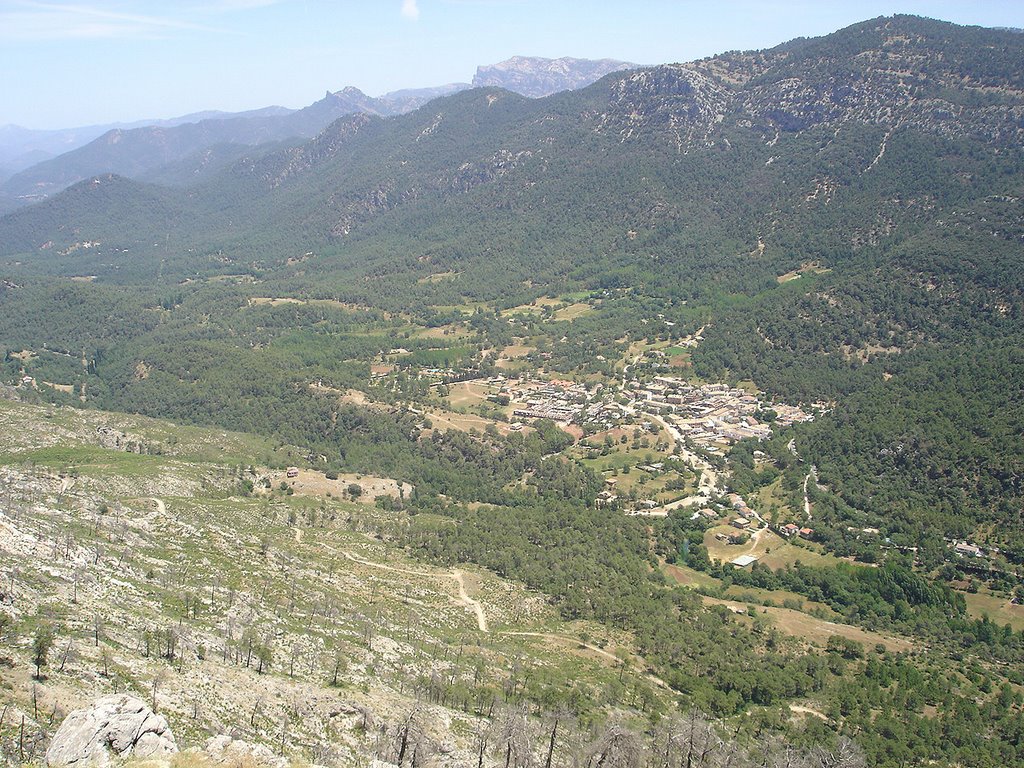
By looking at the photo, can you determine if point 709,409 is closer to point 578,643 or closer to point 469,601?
point 469,601

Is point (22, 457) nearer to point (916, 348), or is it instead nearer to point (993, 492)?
point (993, 492)

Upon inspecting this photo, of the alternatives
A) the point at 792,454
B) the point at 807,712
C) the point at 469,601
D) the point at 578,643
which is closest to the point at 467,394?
the point at 792,454

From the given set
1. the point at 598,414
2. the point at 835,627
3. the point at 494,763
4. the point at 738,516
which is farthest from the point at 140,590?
the point at 598,414

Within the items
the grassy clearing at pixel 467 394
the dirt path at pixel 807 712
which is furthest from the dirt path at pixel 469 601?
the grassy clearing at pixel 467 394

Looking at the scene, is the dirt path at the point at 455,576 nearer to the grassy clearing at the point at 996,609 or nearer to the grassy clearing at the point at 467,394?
the grassy clearing at the point at 996,609

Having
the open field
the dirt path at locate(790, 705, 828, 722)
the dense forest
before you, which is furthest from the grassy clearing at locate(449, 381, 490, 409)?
the dirt path at locate(790, 705, 828, 722)

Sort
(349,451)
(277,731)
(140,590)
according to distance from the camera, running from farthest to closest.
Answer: (349,451) < (140,590) < (277,731)

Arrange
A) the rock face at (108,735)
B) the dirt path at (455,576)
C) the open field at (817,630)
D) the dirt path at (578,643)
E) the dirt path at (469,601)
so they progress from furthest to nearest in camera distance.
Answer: the dirt path at (455,576), the open field at (817,630), the dirt path at (469,601), the dirt path at (578,643), the rock face at (108,735)

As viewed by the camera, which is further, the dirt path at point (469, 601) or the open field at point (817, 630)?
the open field at point (817, 630)
